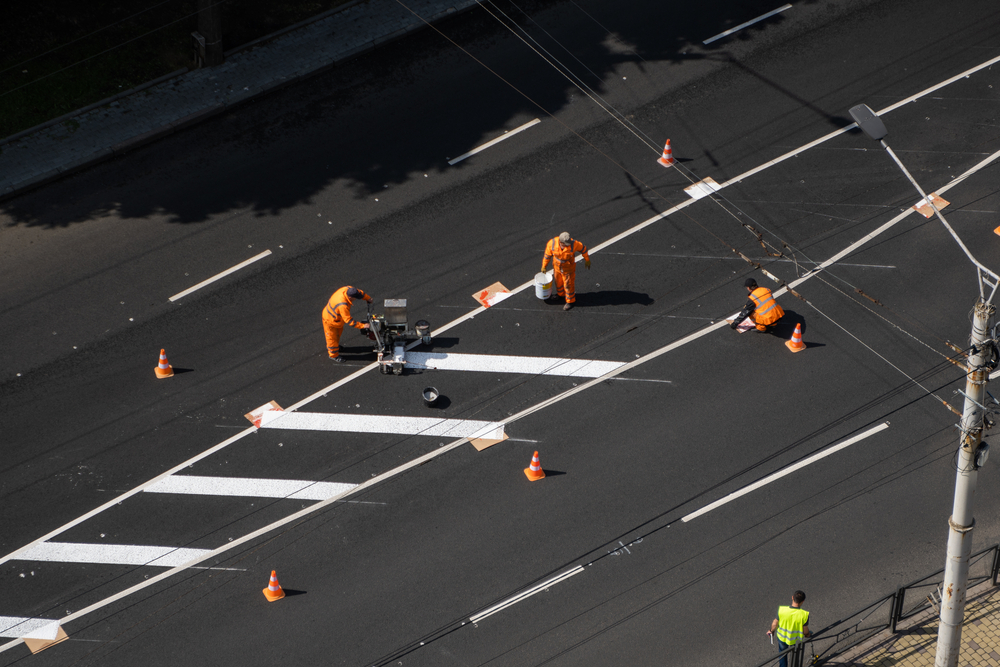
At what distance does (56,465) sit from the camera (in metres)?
15.7

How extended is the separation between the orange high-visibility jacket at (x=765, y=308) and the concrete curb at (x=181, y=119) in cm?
956

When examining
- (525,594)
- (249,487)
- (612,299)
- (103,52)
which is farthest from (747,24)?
(249,487)

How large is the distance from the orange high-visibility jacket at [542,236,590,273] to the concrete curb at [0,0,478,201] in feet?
23.6

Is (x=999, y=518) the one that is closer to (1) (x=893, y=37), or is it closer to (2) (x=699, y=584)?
(2) (x=699, y=584)

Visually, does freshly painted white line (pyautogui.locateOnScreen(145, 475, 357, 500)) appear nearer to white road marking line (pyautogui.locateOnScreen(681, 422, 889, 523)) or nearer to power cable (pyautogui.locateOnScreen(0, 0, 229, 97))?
white road marking line (pyautogui.locateOnScreen(681, 422, 889, 523))

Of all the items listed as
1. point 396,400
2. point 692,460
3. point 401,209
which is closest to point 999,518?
point 692,460

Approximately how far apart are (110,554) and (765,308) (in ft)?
32.7

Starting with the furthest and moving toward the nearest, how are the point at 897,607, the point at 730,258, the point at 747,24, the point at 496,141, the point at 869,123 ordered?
the point at 747,24
the point at 496,141
the point at 730,258
the point at 897,607
the point at 869,123

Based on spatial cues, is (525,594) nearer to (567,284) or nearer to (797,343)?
(567,284)

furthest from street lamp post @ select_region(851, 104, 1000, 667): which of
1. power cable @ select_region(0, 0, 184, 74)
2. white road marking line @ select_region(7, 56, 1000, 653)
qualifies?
power cable @ select_region(0, 0, 184, 74)

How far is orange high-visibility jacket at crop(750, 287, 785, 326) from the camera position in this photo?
16.7m

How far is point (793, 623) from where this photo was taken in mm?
12844

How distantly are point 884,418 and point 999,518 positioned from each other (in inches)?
79.1

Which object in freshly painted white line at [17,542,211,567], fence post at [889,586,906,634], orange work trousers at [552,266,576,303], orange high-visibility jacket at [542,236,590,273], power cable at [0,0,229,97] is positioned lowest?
fence post at [889,586,906,634]
